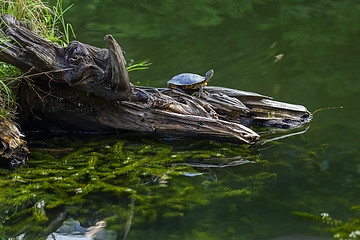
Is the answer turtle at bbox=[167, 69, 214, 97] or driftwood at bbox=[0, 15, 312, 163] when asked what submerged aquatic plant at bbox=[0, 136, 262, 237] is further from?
turtle at bbox=[167, 69, 214, 97]

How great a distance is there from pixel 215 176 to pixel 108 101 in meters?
1.45

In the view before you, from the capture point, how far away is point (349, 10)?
9234 millimetres

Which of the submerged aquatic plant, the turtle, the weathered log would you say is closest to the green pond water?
the submerged aquatic plant

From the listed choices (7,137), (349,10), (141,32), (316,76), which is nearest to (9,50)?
(7,137)

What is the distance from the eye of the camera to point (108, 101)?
180 inches

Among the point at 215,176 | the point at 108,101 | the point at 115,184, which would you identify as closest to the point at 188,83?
the point at 108,101

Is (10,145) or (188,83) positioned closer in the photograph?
(10,145)

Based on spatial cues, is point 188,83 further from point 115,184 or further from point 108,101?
point 115,184

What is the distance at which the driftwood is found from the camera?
409cm

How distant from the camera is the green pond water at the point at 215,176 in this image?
306 centimetres

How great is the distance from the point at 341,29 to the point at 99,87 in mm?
5594

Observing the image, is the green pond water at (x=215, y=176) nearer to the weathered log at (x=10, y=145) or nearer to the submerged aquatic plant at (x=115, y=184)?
the submerged aquatic plant at (x=115, y=184)

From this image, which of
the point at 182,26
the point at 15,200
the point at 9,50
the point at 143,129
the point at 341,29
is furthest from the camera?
the point at 182,26

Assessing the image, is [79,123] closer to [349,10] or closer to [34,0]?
[34,0]
